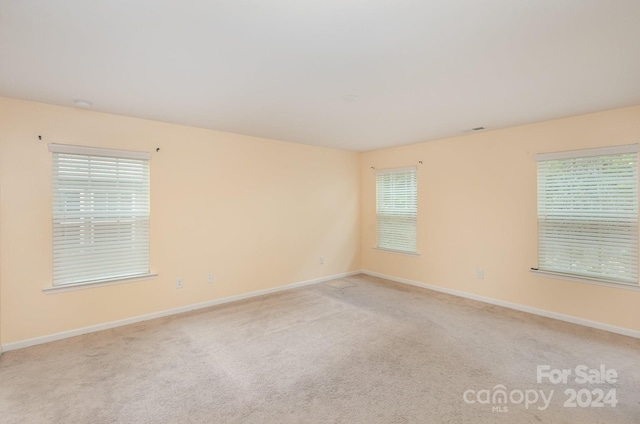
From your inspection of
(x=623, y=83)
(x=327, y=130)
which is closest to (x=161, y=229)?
(x=327, y=130)

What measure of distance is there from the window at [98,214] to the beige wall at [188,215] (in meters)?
0.09

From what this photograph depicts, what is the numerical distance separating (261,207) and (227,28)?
304 centimetres

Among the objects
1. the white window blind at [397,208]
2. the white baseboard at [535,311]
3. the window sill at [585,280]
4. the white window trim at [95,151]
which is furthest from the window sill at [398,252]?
the white window trim at [95,151]

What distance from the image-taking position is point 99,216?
328 centimetres

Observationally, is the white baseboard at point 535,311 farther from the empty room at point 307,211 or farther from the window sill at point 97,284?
the window sill at point 97,284

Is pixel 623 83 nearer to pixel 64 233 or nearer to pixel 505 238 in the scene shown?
pixel 505 238

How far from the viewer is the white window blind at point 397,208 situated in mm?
5109

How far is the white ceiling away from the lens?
5.22ft

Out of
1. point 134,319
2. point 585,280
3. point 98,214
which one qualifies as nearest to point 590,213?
point 585,280

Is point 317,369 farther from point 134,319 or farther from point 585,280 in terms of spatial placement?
point 585,280

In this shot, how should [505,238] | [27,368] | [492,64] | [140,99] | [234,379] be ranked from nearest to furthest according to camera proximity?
[492,64] < [234,379] < [27,368] < [140,99] < [505,238]

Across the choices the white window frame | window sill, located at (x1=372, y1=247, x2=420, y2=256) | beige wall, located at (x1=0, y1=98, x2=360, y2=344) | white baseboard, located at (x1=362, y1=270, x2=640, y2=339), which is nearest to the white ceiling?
beige wall, located at (x1=0, y1=98, x2=360, y2=344)

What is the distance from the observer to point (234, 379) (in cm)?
236

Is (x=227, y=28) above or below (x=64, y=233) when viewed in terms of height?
above
